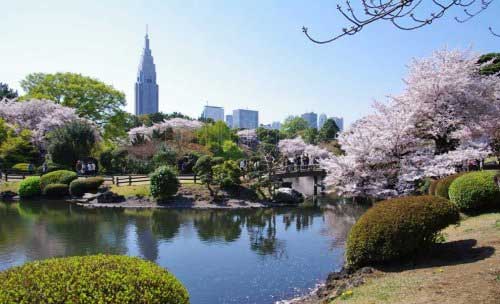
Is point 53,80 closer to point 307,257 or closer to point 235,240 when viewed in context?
point 235,240

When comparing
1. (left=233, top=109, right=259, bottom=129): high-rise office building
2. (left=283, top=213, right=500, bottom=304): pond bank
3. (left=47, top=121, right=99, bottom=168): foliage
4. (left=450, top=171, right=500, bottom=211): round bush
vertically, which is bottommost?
(left=283, top=213, right=500, bottom=304): pond bank

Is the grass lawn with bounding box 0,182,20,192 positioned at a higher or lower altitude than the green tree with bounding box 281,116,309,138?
lower

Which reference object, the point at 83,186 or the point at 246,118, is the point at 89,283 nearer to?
the point at 83,186

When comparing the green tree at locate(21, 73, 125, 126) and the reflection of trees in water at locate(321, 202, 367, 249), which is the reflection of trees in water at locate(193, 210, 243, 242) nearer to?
the reflection of trees in water at locate(321, 202, 367, 249)

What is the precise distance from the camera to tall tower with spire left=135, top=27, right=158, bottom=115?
130375 millimetres

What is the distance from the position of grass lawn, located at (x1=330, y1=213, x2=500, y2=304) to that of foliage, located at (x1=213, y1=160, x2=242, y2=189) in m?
18.2

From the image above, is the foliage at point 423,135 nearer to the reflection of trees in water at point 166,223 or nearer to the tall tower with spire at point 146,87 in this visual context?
the reflection of trees in water at point 166,223


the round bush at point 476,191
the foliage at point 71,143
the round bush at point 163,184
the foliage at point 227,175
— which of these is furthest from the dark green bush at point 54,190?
the round bush at point 476,191

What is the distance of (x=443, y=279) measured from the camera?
666cm

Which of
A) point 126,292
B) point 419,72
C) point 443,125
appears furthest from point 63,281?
point 419,72

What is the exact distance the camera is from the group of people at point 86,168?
103 feet

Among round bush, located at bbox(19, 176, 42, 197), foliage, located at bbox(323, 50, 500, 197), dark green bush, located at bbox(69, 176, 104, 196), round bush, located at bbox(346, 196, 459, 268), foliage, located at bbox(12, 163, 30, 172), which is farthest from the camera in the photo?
foliage, located at bbox(12, 163, 30, 172)

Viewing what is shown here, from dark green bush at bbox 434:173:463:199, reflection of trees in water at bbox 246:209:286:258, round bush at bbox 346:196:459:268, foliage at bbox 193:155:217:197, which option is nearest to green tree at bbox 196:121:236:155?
foliage at bbox 193:155:217:197

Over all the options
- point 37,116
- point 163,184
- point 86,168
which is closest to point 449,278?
point 163,184
